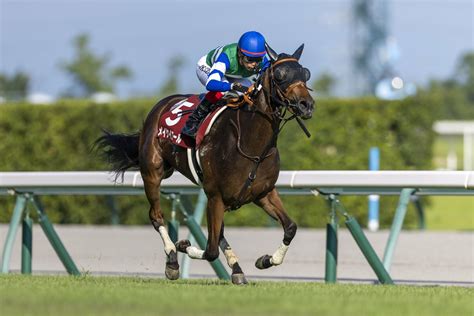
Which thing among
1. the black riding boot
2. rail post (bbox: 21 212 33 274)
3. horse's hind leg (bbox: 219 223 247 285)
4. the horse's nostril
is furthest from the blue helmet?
rail post (bbox: 21 212 33 274)

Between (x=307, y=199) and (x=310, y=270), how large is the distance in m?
4.65

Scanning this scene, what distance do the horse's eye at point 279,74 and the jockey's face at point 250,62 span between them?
451mm

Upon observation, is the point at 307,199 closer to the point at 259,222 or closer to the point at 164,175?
the point at 259,222

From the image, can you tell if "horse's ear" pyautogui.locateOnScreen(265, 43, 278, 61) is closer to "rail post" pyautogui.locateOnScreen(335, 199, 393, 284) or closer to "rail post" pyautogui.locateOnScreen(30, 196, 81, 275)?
"rail post" pyautogui.locateOnScreen(335, 199, 393, 284)

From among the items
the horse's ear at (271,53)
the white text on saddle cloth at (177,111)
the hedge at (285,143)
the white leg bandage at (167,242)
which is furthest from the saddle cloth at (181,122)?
the hedge at (285,143)

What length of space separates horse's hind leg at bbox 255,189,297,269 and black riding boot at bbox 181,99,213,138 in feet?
2.17

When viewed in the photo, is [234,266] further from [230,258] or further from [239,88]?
[239,88]

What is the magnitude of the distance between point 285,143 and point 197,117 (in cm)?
667

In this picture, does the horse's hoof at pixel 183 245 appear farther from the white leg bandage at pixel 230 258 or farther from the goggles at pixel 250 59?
the goggles at pixel 250 59

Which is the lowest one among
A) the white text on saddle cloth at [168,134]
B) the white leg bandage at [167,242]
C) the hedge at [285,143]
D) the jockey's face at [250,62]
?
the hedge at [285,143]

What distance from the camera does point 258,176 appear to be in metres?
7.29

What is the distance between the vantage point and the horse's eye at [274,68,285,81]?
7.00 metres

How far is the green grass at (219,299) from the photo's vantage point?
5.35 m

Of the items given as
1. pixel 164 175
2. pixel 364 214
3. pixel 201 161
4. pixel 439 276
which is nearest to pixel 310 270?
pixel 439 276
